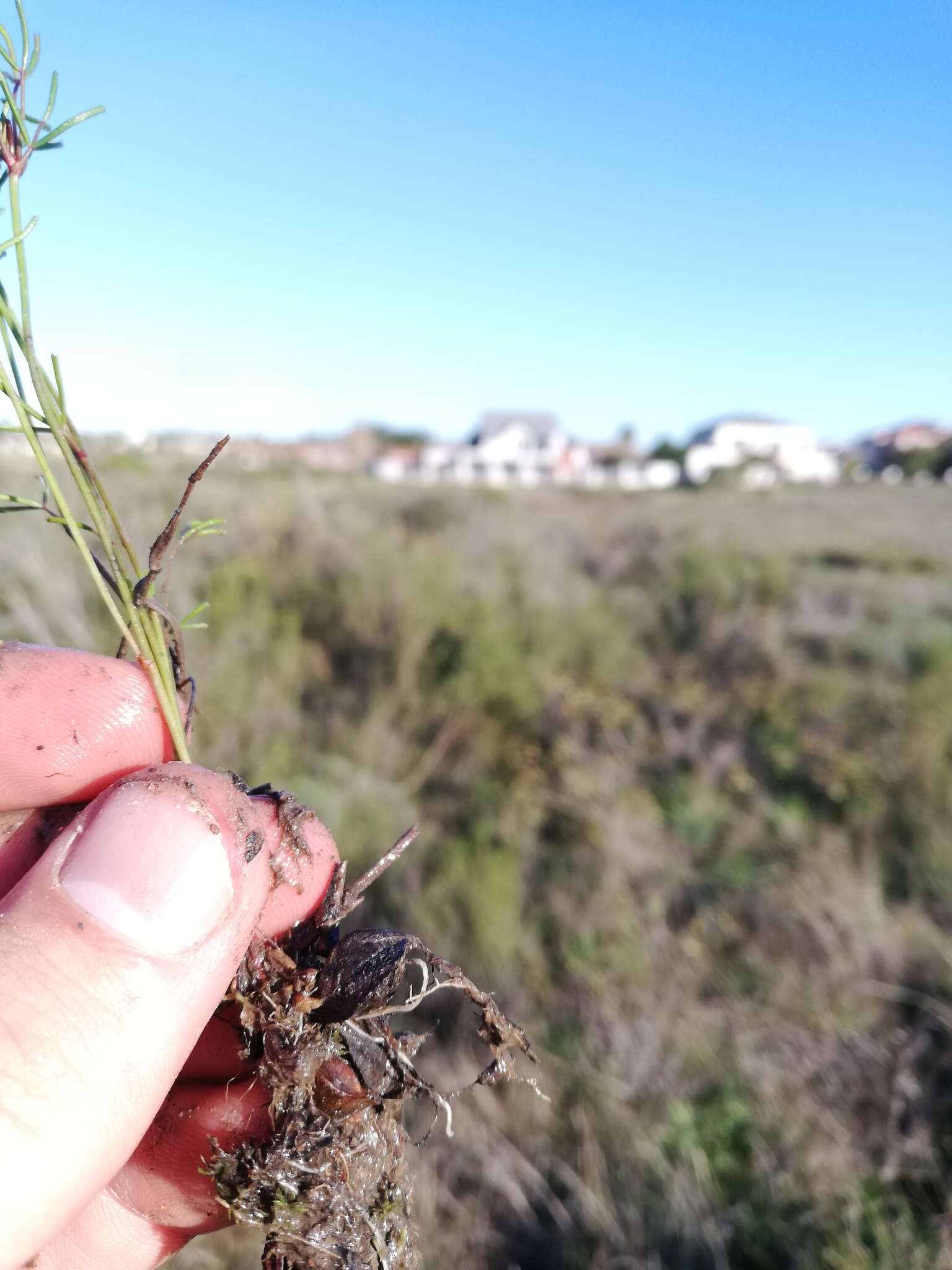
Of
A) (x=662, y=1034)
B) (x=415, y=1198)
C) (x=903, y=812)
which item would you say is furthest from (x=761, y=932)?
(x=415, y=1198)

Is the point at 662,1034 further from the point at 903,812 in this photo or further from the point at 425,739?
the point at 425,739

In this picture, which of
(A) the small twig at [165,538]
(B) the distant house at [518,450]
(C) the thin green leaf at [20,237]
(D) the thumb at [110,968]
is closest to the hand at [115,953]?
(D) the thumb at [110,968]

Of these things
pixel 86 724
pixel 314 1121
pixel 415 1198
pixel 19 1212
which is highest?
pixel 86 724

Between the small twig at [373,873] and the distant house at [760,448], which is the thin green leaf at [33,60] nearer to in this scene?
the small twig at [373,873]

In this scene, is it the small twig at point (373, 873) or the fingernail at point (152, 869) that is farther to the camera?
the small twig at point (373, 873)

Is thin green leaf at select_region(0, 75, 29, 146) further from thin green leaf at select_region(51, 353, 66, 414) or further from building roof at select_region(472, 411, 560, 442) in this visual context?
building roof at select_region(472, 411, 560, 442)

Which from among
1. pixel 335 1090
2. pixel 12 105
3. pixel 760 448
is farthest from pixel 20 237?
pixel 760 448
